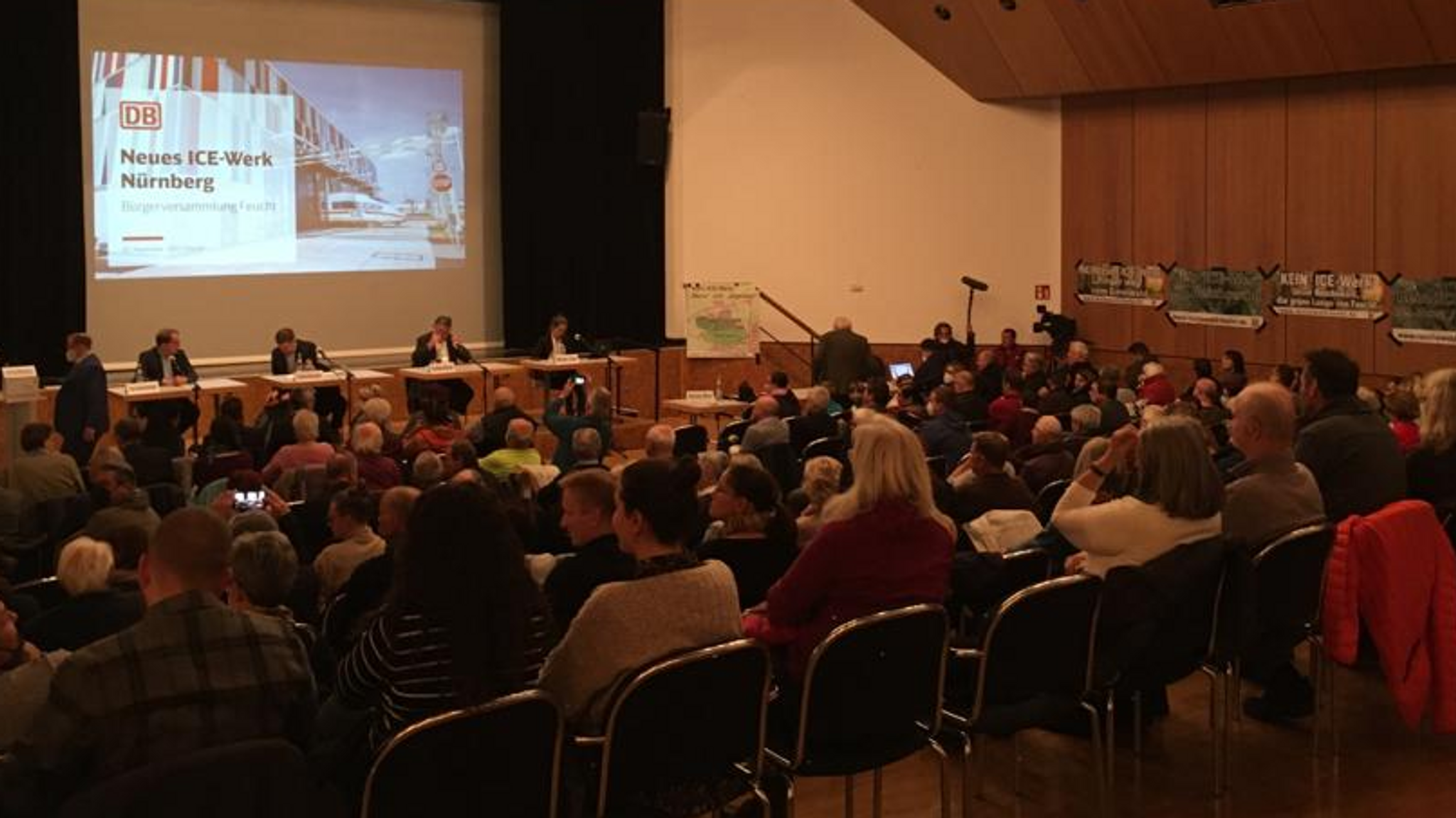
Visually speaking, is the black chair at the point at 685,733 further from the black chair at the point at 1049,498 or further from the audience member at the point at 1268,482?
the black chair at the point at 1049,498

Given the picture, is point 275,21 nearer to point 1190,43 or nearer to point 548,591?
point 1190,43

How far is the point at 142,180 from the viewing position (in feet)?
46.6

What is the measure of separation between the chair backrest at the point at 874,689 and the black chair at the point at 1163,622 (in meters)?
0.66

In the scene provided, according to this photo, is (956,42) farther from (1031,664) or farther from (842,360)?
(1031,664)

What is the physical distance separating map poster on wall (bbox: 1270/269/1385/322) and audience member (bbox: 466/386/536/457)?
7741 mm

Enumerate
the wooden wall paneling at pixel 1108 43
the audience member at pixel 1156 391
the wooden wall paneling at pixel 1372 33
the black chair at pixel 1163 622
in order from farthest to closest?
the wooden wall paneling at pixel 1108 43, the wooden wall paneling at pixel 1372 33, the audience member at pixel 1156 391, the black chair at pixel 1163 622

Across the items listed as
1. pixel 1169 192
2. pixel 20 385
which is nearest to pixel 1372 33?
pixel 1169 192

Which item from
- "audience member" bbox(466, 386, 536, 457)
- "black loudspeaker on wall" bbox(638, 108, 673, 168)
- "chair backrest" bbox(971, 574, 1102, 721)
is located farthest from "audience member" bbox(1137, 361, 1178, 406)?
"chair backrest" bbox(971, 574, 1102, 721)

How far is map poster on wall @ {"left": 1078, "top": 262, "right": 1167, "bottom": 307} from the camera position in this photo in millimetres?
15836

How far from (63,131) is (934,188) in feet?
28.2

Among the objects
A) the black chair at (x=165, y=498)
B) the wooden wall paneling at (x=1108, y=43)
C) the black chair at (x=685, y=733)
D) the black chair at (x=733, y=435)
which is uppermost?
the wooden wall paneling at (x=1108, y=43)

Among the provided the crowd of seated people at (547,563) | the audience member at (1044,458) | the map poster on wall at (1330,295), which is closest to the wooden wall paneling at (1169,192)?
the map poster on wall at (1330,295)

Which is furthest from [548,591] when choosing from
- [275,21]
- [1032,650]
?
[275,21]

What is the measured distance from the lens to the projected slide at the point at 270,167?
14172mm
